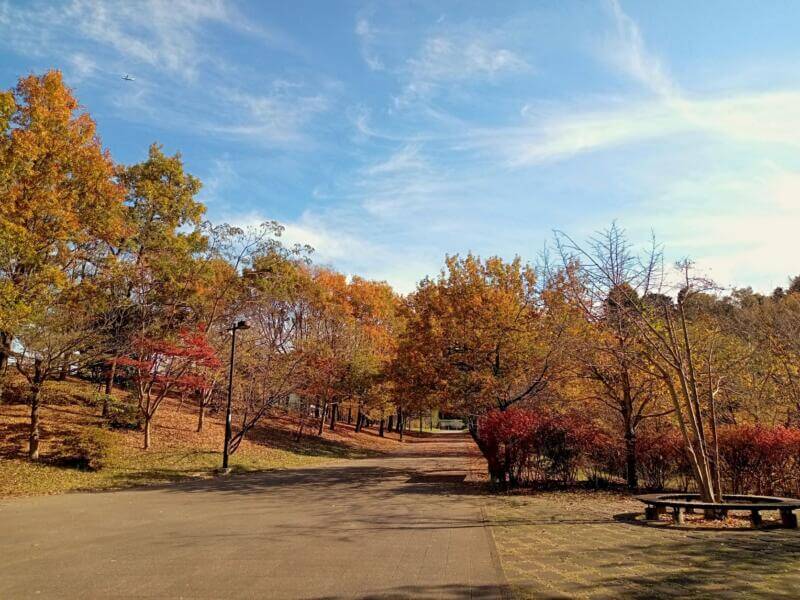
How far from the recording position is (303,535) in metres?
7.86

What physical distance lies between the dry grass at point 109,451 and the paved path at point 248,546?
2.45 m

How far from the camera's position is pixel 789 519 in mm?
8195

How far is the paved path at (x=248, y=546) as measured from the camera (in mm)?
5184

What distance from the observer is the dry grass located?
1454 centimetres

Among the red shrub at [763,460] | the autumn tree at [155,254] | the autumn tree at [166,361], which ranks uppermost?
the autumn tree at [155,254]

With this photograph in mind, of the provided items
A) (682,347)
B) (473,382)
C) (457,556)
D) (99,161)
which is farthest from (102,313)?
(682,347)

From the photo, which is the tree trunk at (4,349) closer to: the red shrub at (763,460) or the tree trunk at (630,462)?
the tree trunk at (630,462)

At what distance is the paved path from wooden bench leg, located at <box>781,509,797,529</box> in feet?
15.9

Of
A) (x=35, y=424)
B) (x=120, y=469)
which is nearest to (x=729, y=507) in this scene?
(x=120, y=469)

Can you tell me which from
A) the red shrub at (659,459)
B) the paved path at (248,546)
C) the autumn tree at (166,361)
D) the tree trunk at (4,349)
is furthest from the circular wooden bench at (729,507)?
the tree trunk at (4,349)

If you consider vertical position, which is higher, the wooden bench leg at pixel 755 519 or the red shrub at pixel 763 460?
the red shrub at pixel 763 460

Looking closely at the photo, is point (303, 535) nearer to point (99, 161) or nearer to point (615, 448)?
point (615, 448)

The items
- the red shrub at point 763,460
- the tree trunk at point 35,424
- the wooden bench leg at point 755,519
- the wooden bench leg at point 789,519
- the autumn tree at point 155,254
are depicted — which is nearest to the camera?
the wooden bench leg at point 789,519

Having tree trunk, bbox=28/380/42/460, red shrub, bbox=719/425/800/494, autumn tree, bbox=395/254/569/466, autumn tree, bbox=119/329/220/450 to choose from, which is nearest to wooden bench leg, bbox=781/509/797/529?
red shrub, bbox=719/425/800/494
